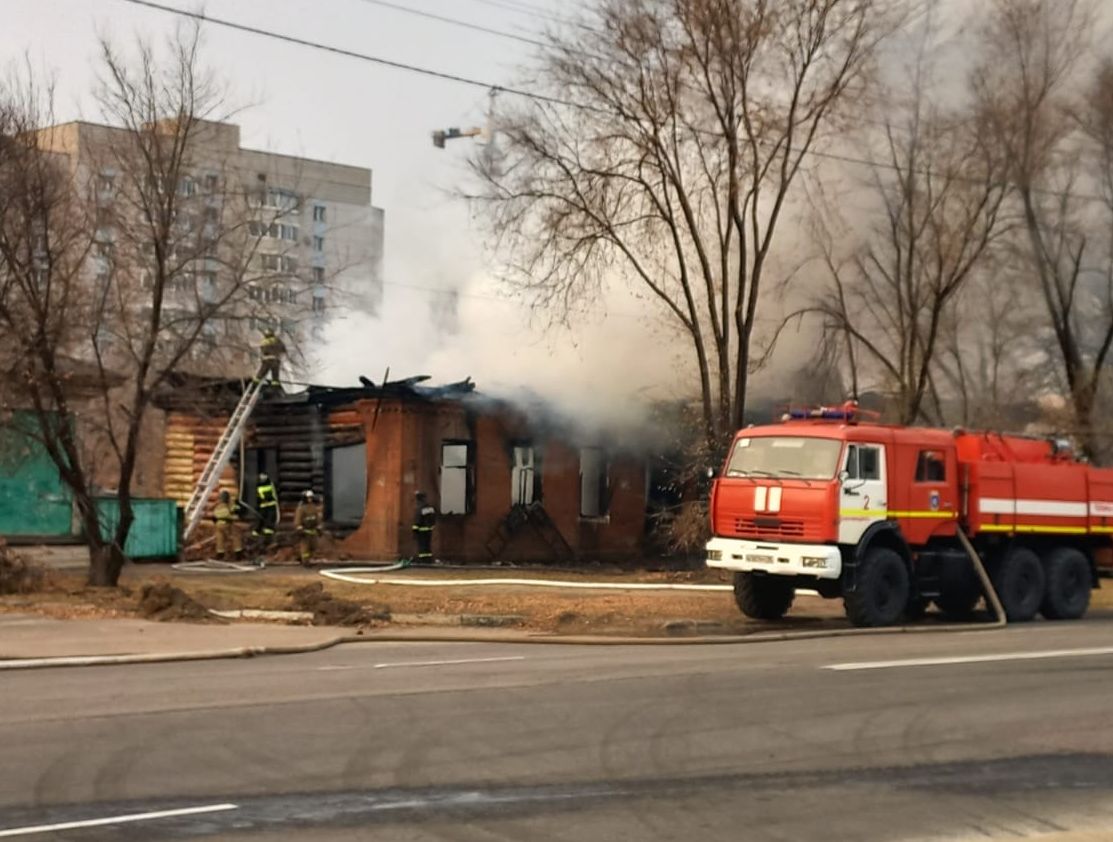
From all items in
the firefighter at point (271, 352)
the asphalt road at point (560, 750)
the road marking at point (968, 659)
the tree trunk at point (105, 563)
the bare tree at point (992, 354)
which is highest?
the bare tree at point (992, 354)

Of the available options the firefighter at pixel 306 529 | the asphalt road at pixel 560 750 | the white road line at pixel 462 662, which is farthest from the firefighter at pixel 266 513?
the white road line at pixel 462 662

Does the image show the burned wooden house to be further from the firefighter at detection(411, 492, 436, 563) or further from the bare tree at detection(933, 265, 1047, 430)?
the bare tree at detection(933, 265, 1047, 430)

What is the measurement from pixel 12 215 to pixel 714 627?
1080 centimetres

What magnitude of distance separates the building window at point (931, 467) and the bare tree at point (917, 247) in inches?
398

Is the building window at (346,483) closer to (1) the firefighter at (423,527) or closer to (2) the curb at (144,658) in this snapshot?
(1) the firefighter at (423,527)

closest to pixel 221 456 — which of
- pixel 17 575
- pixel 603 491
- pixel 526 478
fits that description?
pixel 526 478

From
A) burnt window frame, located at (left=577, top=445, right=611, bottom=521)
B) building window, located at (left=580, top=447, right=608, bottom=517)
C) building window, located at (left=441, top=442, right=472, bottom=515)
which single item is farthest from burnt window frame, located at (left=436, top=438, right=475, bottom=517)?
building window, located at (left=580, top=447, right=608, bottom=517)

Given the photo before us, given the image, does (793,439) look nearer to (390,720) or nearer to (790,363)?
(390,720)

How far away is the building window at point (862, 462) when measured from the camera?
56.5ft

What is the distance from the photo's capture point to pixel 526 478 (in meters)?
30.1

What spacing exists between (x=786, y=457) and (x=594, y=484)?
14.2 metres

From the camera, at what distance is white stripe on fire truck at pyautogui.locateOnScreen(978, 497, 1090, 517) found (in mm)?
18797

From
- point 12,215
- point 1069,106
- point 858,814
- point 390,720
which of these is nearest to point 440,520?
point 12,215

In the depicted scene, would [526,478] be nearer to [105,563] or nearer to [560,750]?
[105,563]
